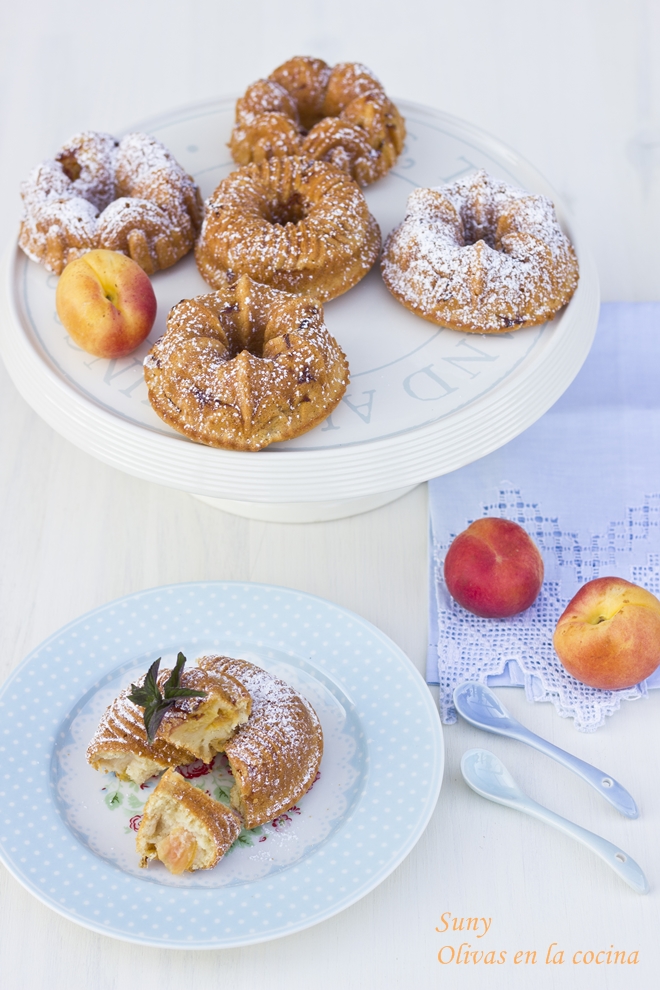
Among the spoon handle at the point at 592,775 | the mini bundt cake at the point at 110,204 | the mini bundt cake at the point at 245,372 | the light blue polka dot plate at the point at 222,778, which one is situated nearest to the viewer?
the light blue polka dot plate at the point at 222,778

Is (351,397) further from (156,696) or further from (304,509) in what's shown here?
(156,696)

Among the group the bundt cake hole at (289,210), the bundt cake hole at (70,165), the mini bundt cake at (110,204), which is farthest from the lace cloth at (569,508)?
the bundt cake hole at (70,165)

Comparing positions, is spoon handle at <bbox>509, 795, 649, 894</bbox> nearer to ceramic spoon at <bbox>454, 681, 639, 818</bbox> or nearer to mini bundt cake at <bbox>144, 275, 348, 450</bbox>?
ceramic spoon at <bbox>454, 681, 639, 818</bbox>

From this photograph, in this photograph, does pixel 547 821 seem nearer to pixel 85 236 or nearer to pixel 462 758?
pixel 462 758

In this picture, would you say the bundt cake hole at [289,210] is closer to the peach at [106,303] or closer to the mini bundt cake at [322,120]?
the mini bundt cake at [322,120]

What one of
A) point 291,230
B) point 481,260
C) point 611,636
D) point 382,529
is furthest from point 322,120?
point 611,636

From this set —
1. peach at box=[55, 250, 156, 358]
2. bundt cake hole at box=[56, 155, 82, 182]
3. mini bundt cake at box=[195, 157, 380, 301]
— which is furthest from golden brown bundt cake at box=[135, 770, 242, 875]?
bundt cake hole at box=[56, 155, 82, 182]
